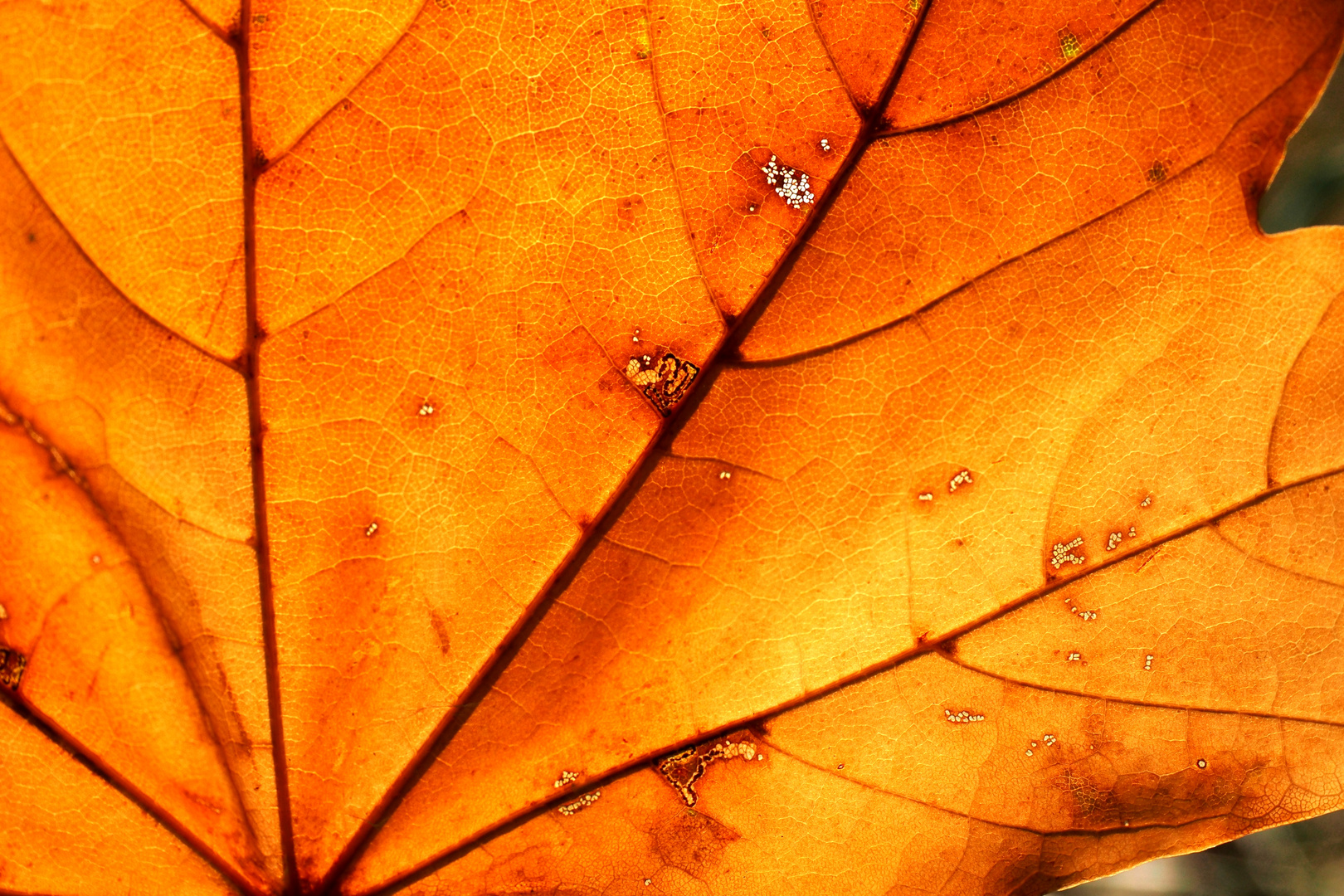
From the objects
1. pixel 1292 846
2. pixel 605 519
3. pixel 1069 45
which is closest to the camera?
pixel 1069 45

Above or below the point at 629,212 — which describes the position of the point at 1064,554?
below

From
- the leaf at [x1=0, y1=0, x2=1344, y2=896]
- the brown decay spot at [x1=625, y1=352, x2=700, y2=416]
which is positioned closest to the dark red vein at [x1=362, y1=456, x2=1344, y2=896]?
the leaf at [x1=0, y1=0, x2=1344, y2=896]

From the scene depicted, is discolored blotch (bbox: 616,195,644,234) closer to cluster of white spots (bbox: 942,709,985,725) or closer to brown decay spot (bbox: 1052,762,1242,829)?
cluster of white spots (bbox: 942,709,985,725)

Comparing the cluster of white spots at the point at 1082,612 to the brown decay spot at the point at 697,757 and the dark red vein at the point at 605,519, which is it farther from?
the dark red vein at the point at 605,519

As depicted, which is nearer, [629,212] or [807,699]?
[629,212]

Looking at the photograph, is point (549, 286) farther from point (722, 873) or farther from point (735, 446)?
point (722, 873)

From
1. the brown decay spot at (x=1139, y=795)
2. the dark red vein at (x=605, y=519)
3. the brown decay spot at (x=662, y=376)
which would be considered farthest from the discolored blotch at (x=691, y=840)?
the brown decay spot at (x=662, y=376)

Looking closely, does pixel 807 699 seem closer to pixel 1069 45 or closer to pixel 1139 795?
pixel 1139 795

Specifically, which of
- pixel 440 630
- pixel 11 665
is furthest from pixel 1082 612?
pixel 11 665
